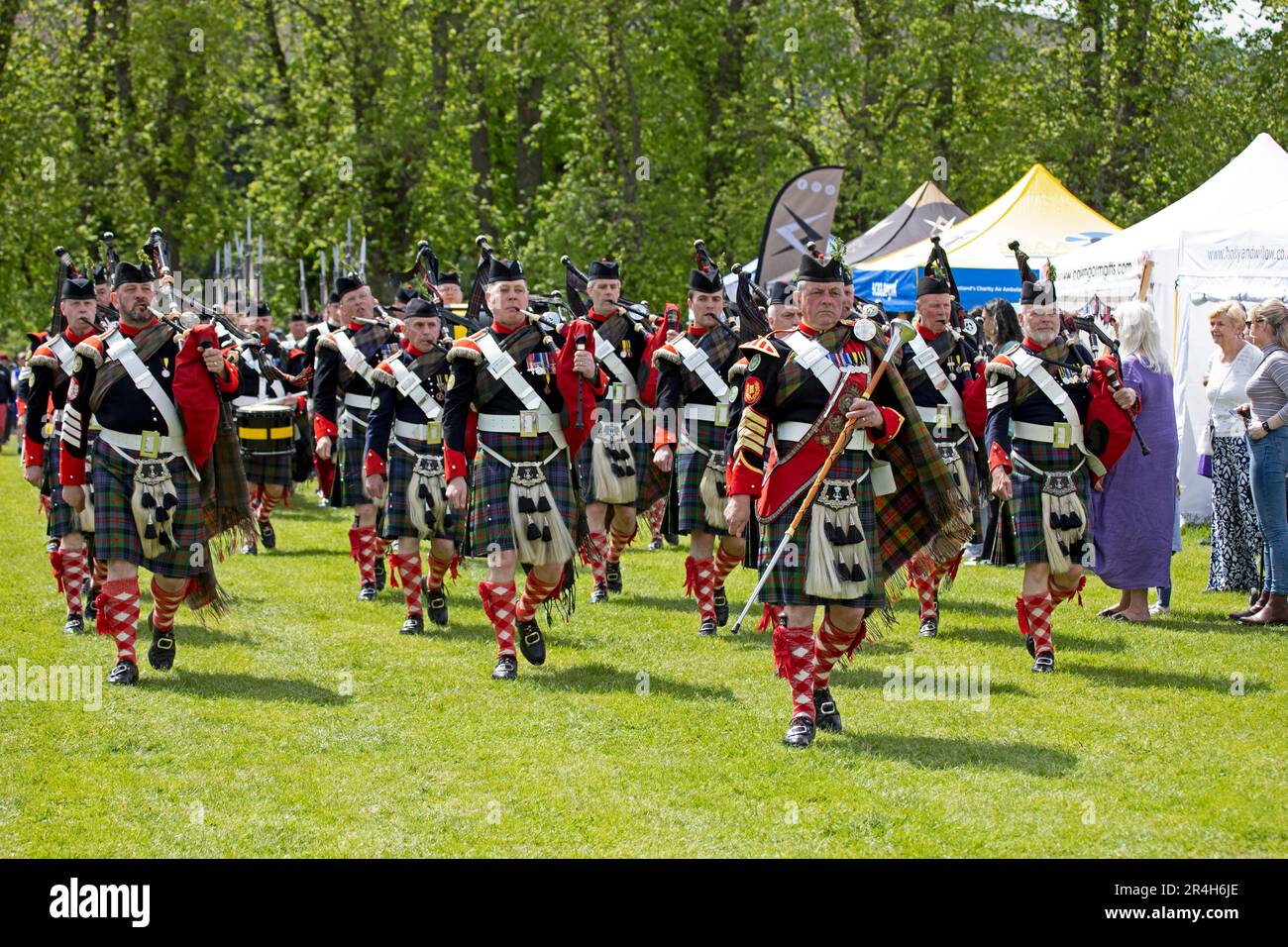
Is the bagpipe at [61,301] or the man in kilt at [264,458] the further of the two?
the man in kilt at [264,458]

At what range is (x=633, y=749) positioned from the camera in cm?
677

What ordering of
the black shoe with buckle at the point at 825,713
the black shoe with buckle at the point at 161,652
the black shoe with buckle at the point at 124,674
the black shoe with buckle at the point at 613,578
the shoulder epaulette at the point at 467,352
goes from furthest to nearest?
the black shoe with buckle at the point at 613,578, the black shoe with buckle at the point at 161,652, the black shoe with buckle at the point at 124,674, the shoulder epaulette at the point at 467,352, the black shoe with buckle at the point at 825,713

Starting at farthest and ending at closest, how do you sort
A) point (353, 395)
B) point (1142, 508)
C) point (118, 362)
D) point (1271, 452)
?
point (353, 395), point (1142, 508), point (1271, 452), point (118, 362)

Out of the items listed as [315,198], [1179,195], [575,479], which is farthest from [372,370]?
[315,198]

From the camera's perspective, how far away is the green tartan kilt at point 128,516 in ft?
25.8

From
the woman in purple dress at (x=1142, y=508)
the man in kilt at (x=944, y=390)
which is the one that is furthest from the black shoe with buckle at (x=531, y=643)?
the woman in purple dress at (x=1142, y=508)

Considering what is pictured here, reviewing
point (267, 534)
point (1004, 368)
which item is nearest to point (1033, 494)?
point (1004, 368)

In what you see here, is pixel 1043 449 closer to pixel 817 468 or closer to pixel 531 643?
pixel 817 468

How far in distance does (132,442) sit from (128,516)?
37 cm

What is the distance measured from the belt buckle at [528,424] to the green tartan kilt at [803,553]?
5.84ft

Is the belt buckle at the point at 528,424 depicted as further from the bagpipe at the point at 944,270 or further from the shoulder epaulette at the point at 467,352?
the bagpipe at the point at 944,270

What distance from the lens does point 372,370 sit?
373 inches
